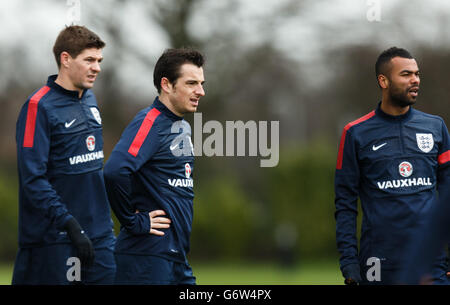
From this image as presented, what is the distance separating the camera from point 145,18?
56.0 ft

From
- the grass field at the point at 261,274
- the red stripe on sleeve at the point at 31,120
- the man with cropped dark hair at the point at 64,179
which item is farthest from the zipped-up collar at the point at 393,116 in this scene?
the grass field at the point at 261,274

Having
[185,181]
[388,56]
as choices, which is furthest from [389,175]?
[185,181]

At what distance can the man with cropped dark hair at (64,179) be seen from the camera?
469cm

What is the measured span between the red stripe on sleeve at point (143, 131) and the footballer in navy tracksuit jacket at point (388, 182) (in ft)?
4.73

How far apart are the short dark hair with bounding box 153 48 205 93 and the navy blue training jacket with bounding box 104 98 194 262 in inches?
11.1

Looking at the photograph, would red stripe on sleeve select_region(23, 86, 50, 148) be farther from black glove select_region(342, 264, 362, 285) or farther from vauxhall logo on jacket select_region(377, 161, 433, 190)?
vauxhall logo on jacket select_region(377, 161, 433, 190)

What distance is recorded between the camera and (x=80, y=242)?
4.52 metres

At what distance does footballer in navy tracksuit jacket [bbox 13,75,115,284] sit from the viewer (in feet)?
15.5

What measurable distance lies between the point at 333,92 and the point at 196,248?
7.81 meters

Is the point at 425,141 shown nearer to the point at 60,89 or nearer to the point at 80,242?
the point at 80,242

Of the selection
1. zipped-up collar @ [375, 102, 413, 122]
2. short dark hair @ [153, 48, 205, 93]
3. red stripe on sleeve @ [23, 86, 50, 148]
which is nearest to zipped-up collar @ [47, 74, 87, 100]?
red stripe on sleeve @ [23, 86, 50, 148]

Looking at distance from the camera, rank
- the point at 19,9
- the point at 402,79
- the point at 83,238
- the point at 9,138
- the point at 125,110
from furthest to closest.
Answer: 1. the point at 9,138
2. the point at 125,110
3. the point at 19,9
4. the point at 402,79
5. the point at 83,238

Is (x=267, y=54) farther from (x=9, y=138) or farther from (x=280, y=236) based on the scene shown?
(x=9, y=138)

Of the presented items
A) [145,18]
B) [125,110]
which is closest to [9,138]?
[125,110]
